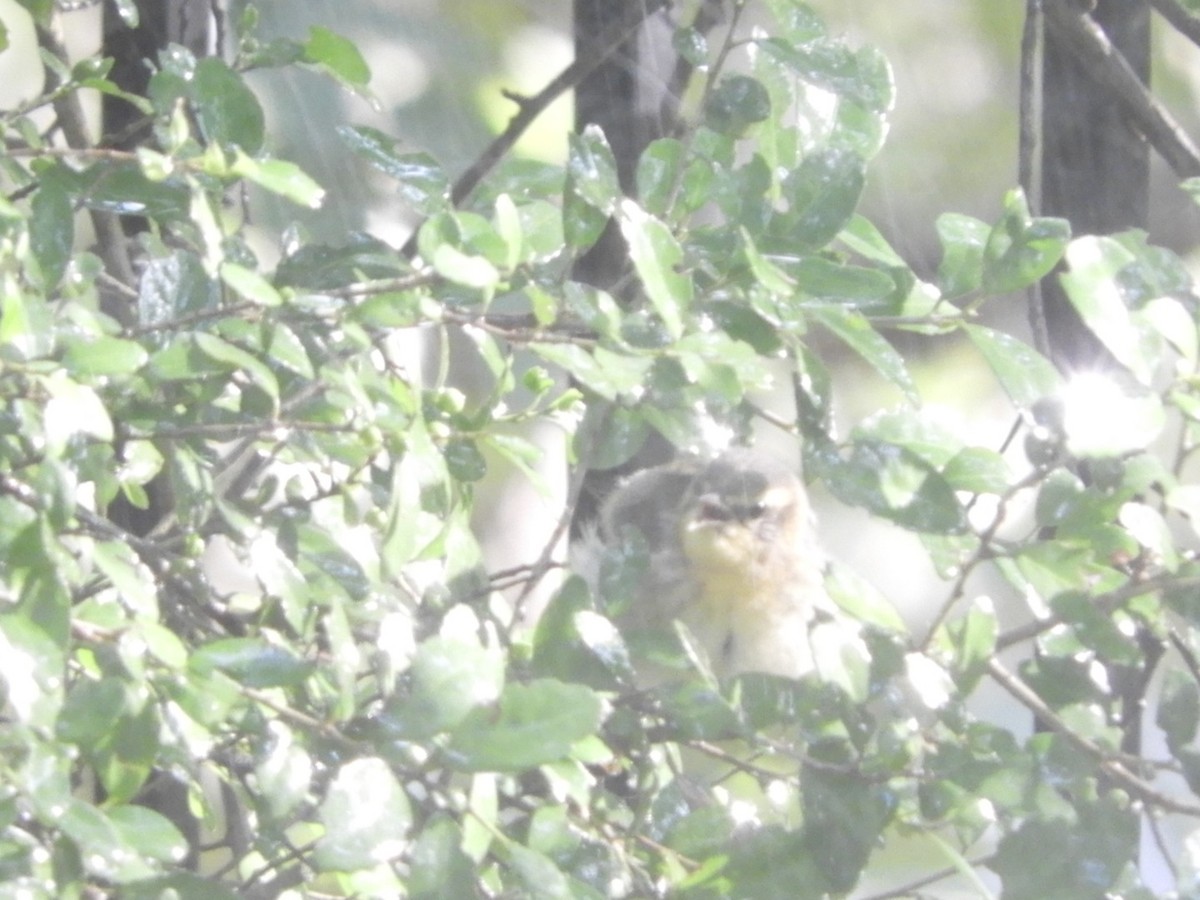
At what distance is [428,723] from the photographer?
2.11 ft

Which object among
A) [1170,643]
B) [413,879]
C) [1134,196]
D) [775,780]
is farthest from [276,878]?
[1134,196]

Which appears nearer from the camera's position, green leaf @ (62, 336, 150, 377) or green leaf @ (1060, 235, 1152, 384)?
green leaf @ (62, 336, 150, 377)

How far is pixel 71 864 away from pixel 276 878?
0.20m

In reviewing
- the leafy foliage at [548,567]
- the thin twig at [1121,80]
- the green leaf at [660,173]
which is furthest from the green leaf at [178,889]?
the thin twig at [1121,80]

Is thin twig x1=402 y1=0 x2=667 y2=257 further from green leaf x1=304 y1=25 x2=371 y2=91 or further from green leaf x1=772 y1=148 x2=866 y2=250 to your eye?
green leaf x1=772 y1=148 x2=866 y2=250

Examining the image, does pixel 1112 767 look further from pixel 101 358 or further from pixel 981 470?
pixel 101 358

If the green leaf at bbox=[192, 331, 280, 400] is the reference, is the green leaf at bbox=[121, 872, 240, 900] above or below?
below

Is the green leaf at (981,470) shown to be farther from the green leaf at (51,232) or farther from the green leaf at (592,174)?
the green leaf at (51,232)

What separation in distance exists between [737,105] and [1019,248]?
0.18m

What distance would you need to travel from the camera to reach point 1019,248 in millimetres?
829

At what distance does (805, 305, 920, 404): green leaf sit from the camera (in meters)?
0.81

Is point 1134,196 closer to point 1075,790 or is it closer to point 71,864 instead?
point 1075,790

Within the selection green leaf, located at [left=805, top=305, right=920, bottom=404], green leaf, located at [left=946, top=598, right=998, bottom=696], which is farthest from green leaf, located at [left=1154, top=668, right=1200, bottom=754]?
green leaf, located at [left=805, top=305, right=920, bottom=404]

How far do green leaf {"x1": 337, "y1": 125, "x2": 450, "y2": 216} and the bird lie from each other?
0.54m
